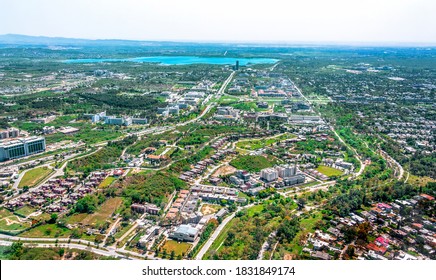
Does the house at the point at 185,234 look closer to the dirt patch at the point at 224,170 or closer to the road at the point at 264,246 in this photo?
the road at the point at 264,246

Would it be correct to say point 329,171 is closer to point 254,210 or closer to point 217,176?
point 217,176

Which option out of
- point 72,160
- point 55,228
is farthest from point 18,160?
point 55,228

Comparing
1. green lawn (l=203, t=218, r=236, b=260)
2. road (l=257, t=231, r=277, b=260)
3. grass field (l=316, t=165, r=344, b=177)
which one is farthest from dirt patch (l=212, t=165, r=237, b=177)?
road (l=257, t=231, r=277, b=260)

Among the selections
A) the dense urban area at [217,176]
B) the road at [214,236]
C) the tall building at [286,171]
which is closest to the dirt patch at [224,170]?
the dense urban area at [217,176]

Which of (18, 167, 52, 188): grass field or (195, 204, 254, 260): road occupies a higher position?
(18, 167, 52, 188): grass field

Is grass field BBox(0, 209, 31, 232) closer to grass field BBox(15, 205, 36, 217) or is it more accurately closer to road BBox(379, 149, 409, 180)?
grass field BBox(15, 205, 36, 217)

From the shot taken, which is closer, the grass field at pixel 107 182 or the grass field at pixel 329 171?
the grass field at pixel 107 182
